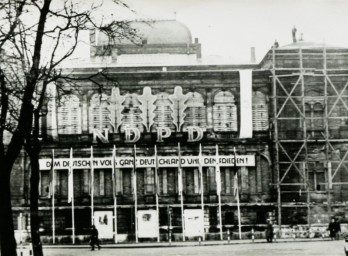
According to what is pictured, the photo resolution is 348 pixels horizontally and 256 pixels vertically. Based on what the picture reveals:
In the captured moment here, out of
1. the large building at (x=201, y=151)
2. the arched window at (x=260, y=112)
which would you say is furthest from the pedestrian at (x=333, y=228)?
the arched window at (x=260, y=112)

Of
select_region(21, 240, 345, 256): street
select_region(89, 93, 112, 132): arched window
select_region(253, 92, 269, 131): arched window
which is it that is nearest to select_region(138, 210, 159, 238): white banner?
select_region(89, 93, 112, 132): arched window

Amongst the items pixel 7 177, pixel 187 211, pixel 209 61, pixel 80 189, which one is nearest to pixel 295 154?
pixel 187 211

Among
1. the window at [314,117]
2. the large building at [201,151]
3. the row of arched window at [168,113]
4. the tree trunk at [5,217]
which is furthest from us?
the window at [314,117]

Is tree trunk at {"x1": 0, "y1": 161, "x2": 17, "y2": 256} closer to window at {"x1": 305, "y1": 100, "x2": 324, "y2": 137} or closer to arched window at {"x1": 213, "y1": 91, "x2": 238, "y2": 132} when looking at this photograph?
arched window at {"x1": 213, "y1": 91, "x2": 238, "y2": 132}

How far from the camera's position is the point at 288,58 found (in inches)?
2002

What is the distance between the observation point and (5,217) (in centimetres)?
2150

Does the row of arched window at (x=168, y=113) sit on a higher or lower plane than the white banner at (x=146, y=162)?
higher

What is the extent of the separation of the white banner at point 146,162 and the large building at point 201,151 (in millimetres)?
67

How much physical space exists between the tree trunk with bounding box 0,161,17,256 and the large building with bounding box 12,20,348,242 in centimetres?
2677

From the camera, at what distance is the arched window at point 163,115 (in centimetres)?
5047

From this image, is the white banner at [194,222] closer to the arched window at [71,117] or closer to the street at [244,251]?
the arched window at [71,117]

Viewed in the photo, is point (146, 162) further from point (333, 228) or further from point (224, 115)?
point (333, 228)

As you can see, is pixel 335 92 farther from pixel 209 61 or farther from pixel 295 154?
pixel 209 61

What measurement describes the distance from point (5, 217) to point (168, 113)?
29.6 metres
